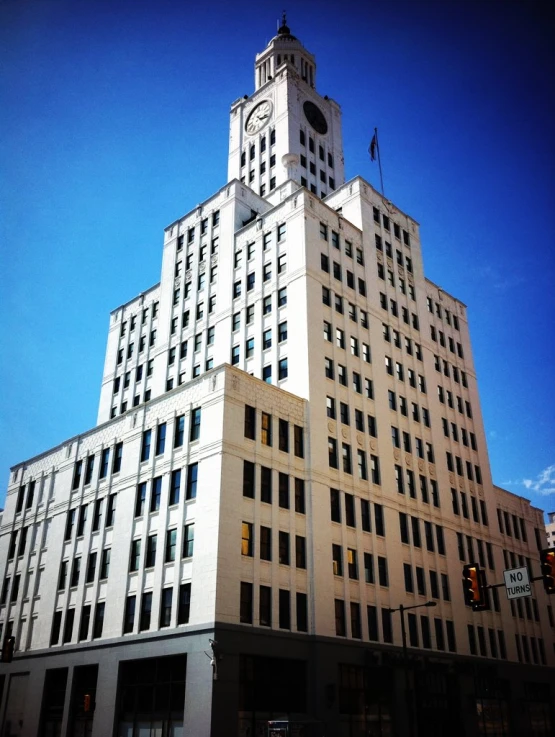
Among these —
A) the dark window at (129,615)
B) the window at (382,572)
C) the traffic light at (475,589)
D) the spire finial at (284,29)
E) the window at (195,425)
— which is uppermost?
the spire finial at (284,29)

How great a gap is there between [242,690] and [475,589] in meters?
17.6

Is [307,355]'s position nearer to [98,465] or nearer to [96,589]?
[98,465]

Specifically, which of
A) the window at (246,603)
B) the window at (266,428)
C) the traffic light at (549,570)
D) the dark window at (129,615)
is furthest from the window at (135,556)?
the traffic light at (549,570)

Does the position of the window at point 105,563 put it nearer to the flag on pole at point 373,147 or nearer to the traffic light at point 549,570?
the traffic light at point 549,570

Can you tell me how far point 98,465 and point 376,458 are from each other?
879 inches

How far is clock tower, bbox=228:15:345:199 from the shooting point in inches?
3127

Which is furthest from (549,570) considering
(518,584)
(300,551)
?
(300,551)

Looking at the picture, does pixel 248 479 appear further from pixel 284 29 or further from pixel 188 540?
pixel 284 29

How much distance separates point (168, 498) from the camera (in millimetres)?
44844

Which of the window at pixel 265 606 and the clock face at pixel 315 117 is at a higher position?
the clock face at pixel 315 117

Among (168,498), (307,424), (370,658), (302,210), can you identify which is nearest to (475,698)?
(370,658)

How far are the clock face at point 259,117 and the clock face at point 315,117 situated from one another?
4.75 metres

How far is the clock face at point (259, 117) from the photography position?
84.6 meters

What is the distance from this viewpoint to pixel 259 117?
85.9m
